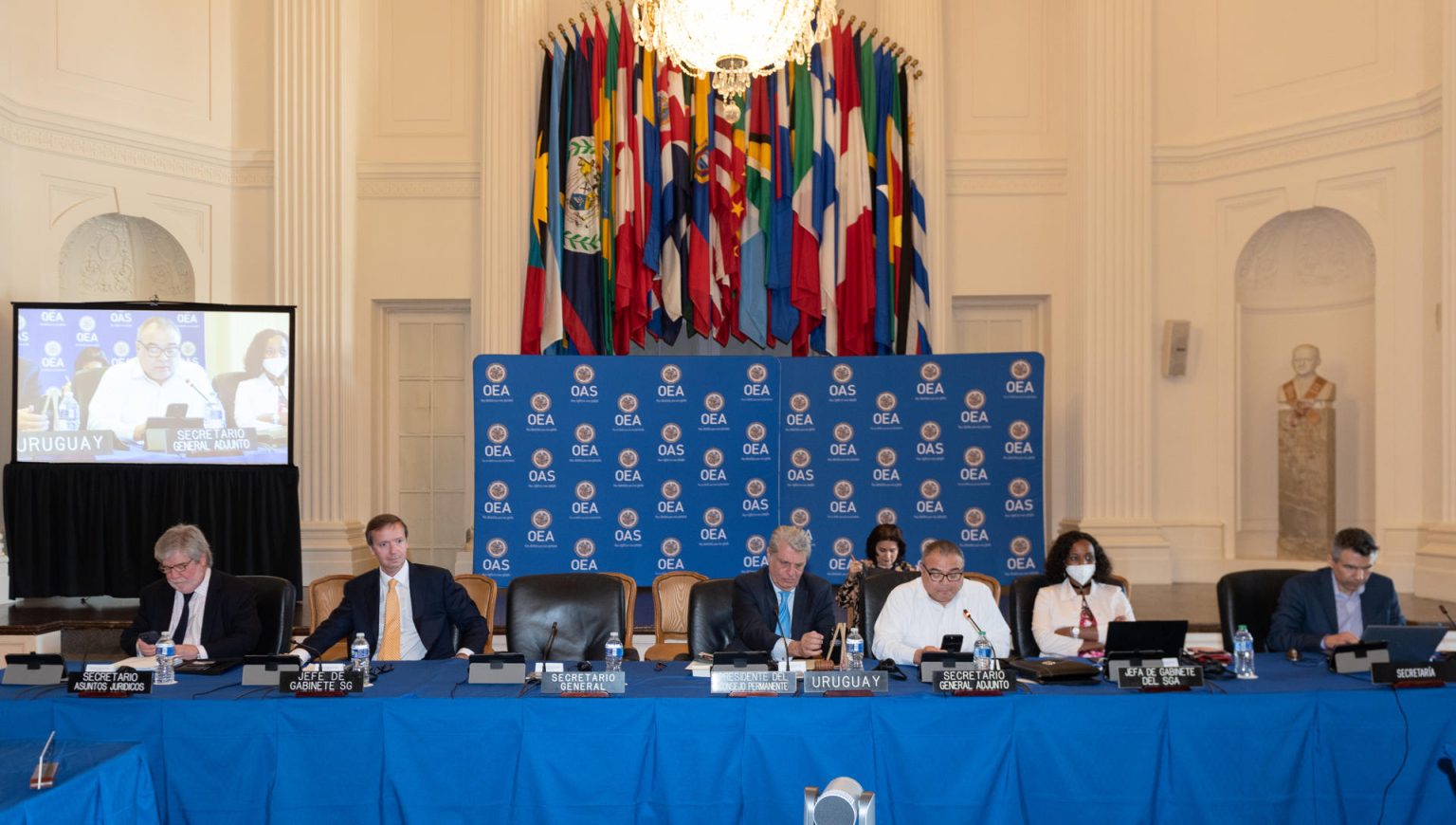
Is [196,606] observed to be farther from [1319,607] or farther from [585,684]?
[1319,607]

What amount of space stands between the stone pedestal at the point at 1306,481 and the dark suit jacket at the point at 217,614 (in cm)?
814

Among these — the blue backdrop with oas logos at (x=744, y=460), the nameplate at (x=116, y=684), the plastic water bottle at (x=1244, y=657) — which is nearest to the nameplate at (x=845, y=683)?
the plastic water bottle at (x=1244, y=657)

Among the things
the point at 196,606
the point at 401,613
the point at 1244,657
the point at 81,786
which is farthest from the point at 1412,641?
the point at 196,606

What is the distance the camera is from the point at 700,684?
14.1 ft

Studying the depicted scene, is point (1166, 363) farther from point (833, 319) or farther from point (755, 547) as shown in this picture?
point (755, 547)

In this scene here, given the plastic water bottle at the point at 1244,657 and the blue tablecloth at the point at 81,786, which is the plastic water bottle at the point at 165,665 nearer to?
the blue tablecloth at the point at 81,786

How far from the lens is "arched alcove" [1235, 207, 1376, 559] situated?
9.64m

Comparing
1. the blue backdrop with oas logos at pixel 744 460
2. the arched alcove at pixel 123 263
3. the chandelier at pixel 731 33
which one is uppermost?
the chandelier at pixel 731 33

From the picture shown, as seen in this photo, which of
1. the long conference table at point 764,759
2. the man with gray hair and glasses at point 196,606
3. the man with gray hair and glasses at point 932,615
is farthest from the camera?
the man with gray hair and glasses at point 196,606

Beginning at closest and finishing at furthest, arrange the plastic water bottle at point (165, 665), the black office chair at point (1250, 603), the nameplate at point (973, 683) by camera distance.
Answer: the nameplate at point (973, 683) → the plastic water bottle at point (165, 665) → the black office chair at point (1250, 603)

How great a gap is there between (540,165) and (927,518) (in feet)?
13.7

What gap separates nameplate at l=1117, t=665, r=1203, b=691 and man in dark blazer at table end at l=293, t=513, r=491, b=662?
9.12ft

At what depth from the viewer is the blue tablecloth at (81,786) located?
312cm

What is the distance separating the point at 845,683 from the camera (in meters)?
4.16
